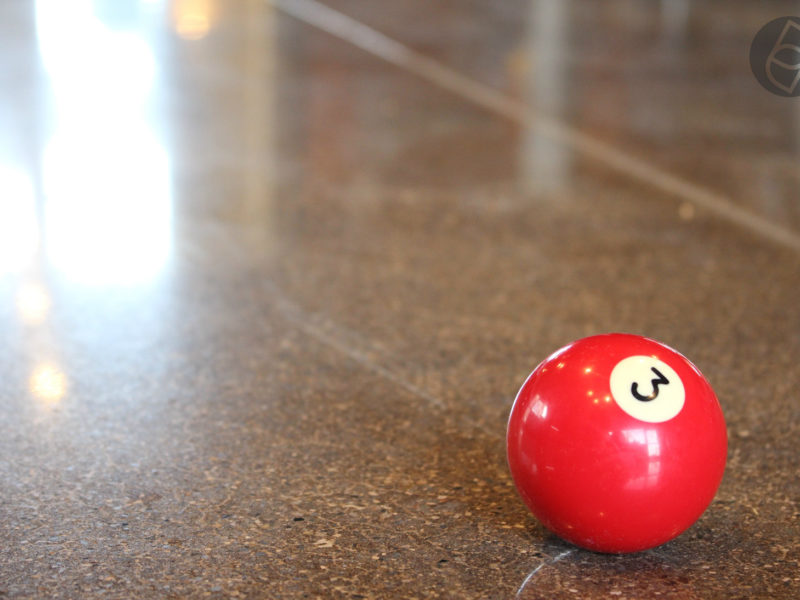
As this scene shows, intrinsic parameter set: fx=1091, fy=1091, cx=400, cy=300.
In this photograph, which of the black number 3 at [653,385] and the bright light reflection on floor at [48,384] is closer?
the black number 3 at [653,385]

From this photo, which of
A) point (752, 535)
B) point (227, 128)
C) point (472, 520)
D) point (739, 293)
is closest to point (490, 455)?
point (472, 520)

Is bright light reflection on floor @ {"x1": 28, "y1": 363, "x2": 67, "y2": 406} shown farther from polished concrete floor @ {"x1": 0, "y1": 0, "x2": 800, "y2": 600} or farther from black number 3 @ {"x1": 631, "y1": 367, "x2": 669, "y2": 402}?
black number 3 @ {"x1": 631, "y1": 367, "x2": 669, "y2": 402}

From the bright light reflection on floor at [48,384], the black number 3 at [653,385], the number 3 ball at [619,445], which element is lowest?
the bright light reflection on floor at [48,384]

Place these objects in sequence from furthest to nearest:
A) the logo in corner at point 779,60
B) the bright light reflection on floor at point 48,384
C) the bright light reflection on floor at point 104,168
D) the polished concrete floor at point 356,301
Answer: the logo in corner at point 779,60 → the bright light reflection on floor at point 104,168 → the bright light reflection on floor at point 48,384 → the polished concrete floor at point 356,301

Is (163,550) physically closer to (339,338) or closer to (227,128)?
(339,338)

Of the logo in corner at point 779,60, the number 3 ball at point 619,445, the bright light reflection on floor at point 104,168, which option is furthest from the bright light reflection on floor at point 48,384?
the logo in corner at point 779,60

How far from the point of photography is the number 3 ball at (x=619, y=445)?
2807mm

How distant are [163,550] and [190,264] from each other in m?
2.57

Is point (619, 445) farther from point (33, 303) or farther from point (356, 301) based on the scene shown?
point (33, 303)

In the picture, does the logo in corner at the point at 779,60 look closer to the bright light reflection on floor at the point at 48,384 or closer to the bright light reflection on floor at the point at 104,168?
the bright light reflection on floor at the point at 104,168

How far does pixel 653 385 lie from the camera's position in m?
2.86

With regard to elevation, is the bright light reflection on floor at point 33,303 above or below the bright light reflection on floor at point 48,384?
below

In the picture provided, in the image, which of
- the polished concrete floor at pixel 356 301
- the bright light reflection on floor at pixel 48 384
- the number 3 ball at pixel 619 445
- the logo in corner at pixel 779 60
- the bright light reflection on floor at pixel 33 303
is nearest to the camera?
the number 3 ball at pixel 619 445

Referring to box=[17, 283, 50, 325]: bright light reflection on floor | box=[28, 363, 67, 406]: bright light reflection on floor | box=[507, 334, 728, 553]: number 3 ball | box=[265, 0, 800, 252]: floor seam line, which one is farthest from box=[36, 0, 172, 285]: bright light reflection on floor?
box=[507, 334, 728, 553]: number 3 ball
